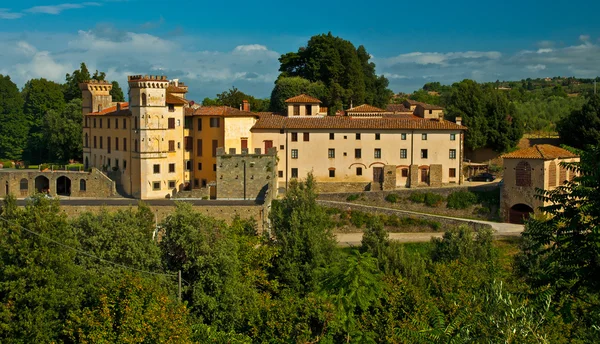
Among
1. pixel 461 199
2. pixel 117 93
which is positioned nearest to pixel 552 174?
pixel 461 199

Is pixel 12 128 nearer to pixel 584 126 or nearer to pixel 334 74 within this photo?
pixel 334 74

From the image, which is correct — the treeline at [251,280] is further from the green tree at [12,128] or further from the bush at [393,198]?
the green tree at [12,128]

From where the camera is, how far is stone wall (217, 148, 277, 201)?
45.2 metres

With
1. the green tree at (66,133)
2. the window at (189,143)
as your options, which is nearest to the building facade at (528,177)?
the window at (189,143)

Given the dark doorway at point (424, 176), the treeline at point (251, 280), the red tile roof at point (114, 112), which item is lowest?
the treeline at point (251, 280)

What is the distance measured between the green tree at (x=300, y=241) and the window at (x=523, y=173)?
45.4 feet

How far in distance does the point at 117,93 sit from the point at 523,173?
41.7 m

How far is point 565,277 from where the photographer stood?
13.5 meters

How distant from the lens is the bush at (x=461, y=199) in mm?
45969

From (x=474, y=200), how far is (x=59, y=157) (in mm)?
34696

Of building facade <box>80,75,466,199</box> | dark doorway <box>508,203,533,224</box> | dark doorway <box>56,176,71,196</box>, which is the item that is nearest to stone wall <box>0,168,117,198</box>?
dark doorway <box>56,176,71,196</box>

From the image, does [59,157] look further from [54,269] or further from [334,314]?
[334,314]

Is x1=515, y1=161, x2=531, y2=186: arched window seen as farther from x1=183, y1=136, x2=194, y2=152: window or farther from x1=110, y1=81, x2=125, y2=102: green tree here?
x1=110, y1=81, x2=125, y2=102: green tree

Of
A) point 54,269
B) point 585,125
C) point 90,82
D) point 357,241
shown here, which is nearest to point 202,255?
point 54,269
